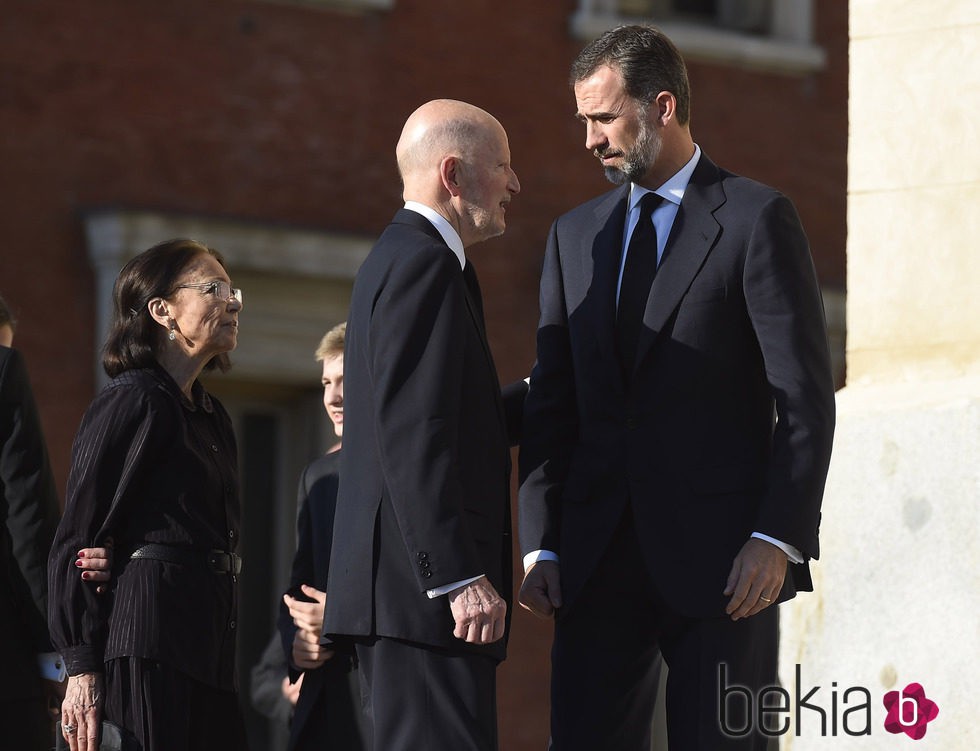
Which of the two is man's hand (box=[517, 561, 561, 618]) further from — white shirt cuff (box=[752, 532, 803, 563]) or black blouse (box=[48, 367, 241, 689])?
black blouse (box=[48, 367, 241, 689])

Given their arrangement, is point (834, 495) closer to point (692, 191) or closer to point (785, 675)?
point (785, 675)

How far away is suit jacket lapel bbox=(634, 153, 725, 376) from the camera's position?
4.59 m

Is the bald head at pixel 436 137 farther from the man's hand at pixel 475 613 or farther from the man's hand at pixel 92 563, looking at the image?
the man's hand at pixel 92 563

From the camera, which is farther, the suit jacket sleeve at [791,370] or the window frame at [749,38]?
the window frame at [749,38]

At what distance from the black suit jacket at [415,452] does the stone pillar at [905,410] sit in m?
1.42

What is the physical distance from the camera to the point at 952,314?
226 inches

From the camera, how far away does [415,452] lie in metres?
4.29

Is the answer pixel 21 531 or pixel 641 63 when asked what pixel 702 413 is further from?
pixel 21 531

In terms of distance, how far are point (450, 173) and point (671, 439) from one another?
686 mm

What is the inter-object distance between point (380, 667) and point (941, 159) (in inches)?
89.8

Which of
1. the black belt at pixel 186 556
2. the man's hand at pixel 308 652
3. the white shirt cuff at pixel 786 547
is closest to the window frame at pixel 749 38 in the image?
the man's hand at pixel 308 652

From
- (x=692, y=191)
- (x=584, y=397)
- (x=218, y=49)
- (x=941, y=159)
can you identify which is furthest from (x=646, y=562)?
(x=218, y=49)

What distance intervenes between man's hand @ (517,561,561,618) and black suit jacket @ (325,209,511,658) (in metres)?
0.12

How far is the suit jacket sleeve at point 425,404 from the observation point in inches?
168
